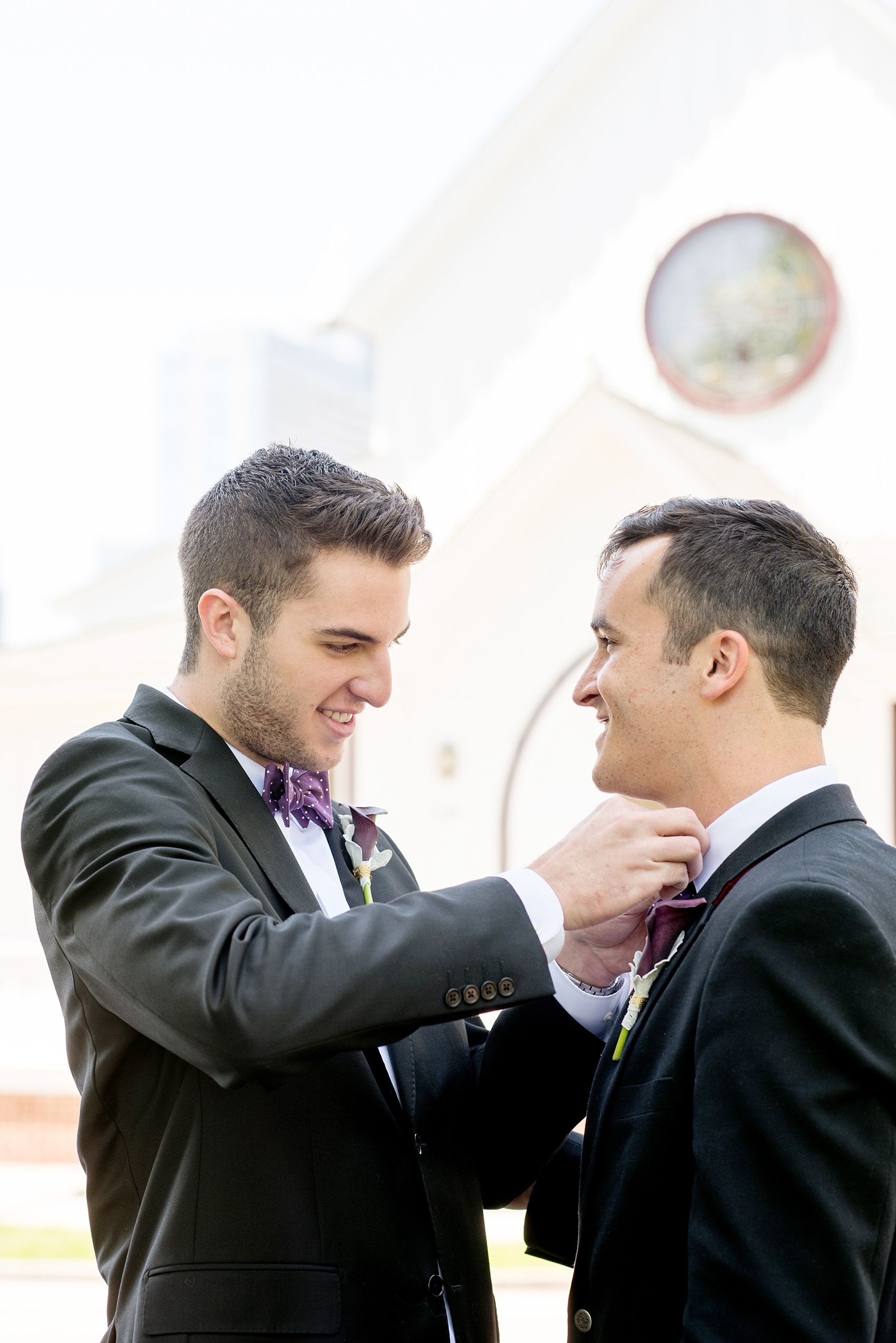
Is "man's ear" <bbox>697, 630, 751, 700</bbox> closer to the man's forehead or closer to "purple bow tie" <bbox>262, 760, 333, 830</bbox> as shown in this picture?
the man's forehead

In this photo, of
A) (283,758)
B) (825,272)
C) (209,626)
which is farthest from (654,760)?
(825,272)

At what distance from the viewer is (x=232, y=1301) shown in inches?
88.0

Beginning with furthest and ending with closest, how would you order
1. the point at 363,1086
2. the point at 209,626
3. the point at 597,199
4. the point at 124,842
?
the point at 597,199 → the point at 209,626 → the point at 363,1086 → the point at 124,842

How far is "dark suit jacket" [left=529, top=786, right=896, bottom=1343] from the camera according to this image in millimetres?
1894

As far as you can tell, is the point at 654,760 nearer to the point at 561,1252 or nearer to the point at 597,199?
the point at 561,1252

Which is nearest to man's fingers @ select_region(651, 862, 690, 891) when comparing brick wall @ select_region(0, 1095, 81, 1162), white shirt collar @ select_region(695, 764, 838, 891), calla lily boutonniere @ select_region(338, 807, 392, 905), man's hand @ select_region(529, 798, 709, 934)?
man's hand @ select_region(529, 798, 709, 934)

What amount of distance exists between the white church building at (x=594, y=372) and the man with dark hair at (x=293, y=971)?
7537 millimetres

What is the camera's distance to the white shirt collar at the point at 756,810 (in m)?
2.39

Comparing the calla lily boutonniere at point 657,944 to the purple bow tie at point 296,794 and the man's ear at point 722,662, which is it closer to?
the man's ear at point 722,662

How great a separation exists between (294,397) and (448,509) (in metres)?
30.1

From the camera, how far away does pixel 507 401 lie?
1182 cm

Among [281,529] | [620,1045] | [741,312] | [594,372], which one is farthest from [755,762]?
[741,312]

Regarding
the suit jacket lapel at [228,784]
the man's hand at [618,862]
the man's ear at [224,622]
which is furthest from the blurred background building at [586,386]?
the man's hand at [618,862]

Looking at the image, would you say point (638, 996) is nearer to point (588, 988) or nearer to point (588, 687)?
point (588, 988)
